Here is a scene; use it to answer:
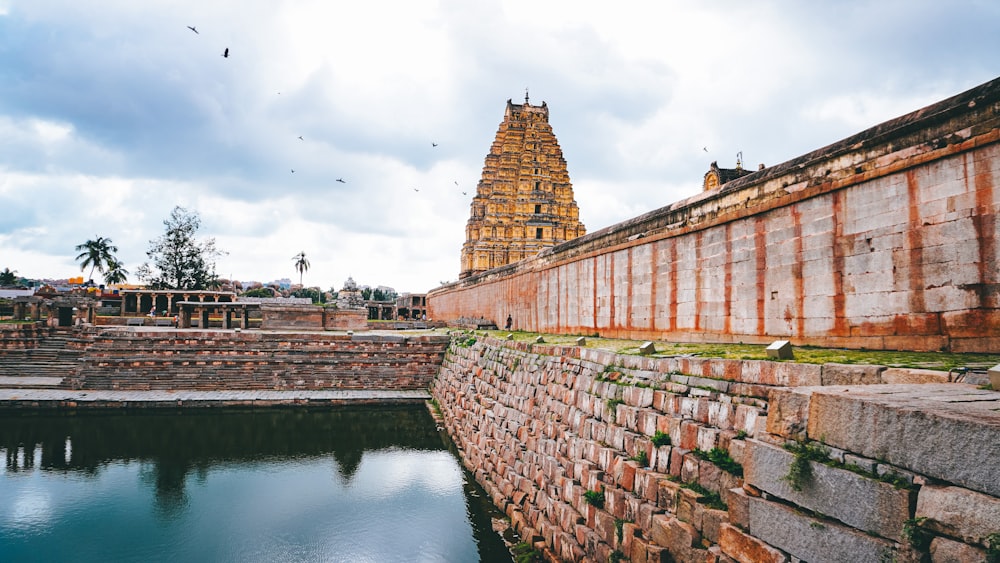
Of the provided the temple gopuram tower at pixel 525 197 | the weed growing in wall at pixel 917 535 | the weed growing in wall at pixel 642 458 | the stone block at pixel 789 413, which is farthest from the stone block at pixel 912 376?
the temple gopuram tower at pixel 525 197

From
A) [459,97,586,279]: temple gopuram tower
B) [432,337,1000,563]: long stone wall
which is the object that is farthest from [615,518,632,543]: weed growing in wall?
[459,97,586,279]: temple gopuram tower

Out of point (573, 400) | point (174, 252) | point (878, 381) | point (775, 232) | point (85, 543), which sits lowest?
point (85, 543)

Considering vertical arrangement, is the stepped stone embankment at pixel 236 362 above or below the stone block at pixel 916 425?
below

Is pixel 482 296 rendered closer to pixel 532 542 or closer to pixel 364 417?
pixel 364 417

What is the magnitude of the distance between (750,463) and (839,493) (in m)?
0.75

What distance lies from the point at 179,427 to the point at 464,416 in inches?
341

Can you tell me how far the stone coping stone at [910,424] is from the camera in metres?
2.53

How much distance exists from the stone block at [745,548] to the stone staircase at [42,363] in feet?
76.4

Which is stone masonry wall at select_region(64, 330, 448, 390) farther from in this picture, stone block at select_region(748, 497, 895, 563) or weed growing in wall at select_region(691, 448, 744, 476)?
stone block at select_region(748, 497, 895, 563)

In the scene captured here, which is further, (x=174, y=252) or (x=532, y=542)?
(x=174, y=252)

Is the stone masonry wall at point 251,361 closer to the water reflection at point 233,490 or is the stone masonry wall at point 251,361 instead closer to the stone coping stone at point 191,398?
the stone coping stone at point 191,398

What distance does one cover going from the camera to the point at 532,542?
8070mm

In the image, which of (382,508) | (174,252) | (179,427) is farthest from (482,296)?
(174,252)

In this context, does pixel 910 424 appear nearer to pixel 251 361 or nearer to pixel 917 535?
pixel 917 535
